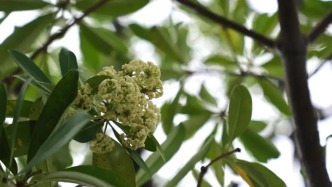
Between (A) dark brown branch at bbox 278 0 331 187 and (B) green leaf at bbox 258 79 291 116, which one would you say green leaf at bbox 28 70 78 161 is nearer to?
(A) dark brown branch at bbox 278 0 331 187

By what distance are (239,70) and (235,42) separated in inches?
2.2

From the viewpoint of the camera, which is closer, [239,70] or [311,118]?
[311,118]

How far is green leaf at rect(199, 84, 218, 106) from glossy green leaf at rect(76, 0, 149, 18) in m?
0.24

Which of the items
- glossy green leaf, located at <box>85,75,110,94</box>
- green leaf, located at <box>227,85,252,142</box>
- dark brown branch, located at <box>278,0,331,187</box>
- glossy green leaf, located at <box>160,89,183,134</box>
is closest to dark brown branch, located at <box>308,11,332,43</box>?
dark brown branch, located at <box>278,0,331,187</box>

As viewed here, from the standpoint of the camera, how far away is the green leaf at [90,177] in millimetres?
574

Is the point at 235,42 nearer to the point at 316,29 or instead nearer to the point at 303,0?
the point at 303,0

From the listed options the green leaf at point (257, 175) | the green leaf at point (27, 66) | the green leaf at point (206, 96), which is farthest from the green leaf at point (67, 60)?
the green leaf at point (206, 96)

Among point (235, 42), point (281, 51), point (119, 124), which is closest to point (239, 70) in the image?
point (235, 42)

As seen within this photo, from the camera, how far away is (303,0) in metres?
1.11

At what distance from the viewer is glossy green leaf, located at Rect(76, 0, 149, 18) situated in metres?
1.06

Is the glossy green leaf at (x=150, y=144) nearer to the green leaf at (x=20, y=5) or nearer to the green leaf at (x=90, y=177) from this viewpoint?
the green leaf at (x=90, y=177)

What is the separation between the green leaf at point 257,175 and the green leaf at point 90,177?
224mm

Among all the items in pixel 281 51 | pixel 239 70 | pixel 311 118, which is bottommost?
pixel 311 118

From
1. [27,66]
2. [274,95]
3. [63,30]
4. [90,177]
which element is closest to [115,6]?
[63,30]
